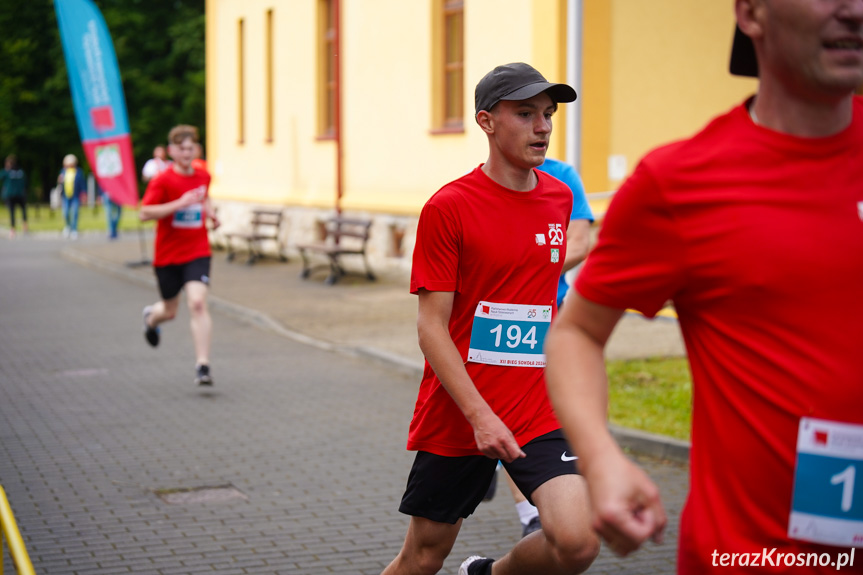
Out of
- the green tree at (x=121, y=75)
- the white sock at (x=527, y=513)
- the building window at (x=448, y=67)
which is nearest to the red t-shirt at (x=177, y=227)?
the white sock at (x=527, y=513)

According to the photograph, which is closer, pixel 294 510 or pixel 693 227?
pixel 693 227

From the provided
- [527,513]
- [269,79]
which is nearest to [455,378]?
[527,513]

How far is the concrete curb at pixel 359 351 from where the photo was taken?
304 inches

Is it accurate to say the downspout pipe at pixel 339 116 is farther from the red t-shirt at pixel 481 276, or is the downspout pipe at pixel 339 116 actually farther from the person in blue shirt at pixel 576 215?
the red t-shirt at pixel 481 276

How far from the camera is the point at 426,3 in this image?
18.2 m

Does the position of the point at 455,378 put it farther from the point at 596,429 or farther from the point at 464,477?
the point at 596,429

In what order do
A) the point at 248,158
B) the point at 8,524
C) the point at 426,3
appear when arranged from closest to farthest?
the point at 8,524 → the point at 426,3 → the point at 248,158

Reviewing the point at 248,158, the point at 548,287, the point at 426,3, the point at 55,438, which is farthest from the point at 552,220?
the point at 248,158

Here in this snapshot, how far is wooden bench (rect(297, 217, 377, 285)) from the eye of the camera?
19.1 m

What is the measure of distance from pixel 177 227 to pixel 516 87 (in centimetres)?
654

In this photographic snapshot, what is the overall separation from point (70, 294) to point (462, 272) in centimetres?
1537

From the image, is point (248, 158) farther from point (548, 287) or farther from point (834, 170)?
point (834, 170)

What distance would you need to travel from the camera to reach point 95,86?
1948 cm

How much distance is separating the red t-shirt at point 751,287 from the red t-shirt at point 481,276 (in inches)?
73.1
